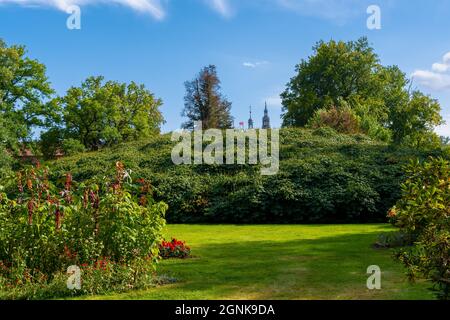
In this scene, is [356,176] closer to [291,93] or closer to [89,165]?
[89,165]

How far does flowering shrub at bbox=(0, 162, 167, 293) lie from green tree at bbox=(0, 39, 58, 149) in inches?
1218

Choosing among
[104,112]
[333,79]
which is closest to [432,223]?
[104,112]

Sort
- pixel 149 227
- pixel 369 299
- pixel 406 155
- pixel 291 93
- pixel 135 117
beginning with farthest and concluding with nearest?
pixel 291 93, pixel 135 117, pixel 406 155, pixel 149 227, pixel 369 299

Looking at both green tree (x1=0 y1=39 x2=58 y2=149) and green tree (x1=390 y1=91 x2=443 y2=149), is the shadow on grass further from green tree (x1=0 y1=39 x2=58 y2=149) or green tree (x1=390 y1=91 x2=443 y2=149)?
green tree (x1=390 y1=91 x2=443 y2=149)

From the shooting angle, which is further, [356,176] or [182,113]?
[182,113]

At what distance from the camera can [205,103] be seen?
46406 mm

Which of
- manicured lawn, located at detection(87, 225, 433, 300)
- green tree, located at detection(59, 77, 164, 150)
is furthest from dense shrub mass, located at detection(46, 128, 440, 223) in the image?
green tree, located at detection(59, 77, 164, 150)

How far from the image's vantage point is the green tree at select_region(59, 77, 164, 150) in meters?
40.1

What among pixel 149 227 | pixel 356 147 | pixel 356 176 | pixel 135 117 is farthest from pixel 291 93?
pixel 149 227

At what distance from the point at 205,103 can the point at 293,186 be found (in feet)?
92.4

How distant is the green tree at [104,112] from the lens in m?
40.1

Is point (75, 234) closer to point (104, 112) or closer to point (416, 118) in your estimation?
point (104, 112)

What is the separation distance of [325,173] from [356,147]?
3572 millimetres

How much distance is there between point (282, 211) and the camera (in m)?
18.8
